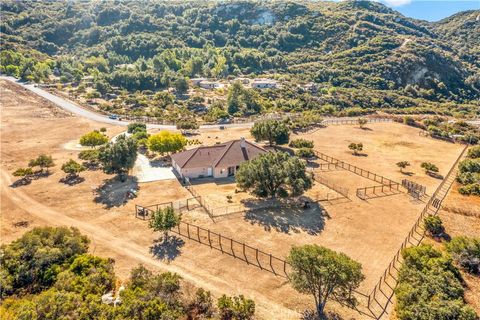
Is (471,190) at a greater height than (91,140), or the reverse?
(91,140)

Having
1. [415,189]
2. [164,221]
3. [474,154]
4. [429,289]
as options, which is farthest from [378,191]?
[164,221]

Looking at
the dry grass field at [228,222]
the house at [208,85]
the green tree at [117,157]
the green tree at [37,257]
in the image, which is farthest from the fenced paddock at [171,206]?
the house at [208,85]

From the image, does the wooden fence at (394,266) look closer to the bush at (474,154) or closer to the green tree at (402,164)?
the green tree at (402,164)

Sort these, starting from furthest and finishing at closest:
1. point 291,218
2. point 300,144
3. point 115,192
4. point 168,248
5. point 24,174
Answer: point 300,144 → point 24,174 → point 115,192 → point 291,218 → point 168,248

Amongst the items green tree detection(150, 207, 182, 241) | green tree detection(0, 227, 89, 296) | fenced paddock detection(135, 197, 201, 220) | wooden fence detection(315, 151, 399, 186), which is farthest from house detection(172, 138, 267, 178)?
green tree detection(0, 227, 89, 296)

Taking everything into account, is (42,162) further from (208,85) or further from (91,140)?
(208,85)
